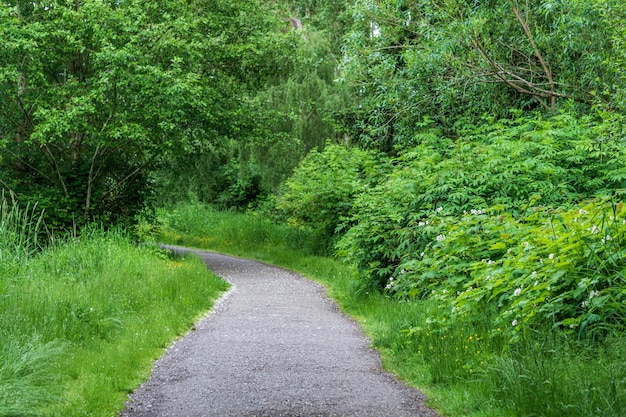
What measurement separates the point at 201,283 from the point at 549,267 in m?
8.70

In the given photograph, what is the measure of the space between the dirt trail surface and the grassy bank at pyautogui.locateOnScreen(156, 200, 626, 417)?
29 centimetres

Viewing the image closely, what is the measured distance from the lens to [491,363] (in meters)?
6.57

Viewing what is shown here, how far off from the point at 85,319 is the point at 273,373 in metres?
2.75

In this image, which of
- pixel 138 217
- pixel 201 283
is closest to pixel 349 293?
pixel 201 283

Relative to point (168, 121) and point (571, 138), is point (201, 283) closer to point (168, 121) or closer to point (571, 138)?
point (168, 121)

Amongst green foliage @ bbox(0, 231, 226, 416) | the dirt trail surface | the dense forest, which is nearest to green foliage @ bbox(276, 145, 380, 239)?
the dense forest

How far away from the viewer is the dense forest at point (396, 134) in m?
7.05

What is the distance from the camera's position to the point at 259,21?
21516mm

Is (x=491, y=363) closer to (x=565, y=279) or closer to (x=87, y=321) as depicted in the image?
(x=565, y=279)

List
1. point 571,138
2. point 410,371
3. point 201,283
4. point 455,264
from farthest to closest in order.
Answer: point 201,283 < point 571,138 < point 455,264 < point 410,371

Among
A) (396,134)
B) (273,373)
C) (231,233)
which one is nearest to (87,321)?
(273,373)

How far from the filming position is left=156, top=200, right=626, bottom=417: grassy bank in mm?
5172

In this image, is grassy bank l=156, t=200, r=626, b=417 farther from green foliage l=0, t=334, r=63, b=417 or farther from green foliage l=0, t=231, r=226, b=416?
green foliage l=0, t=334, r=63, b=417

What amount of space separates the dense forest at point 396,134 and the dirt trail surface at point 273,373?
794 millimetres
